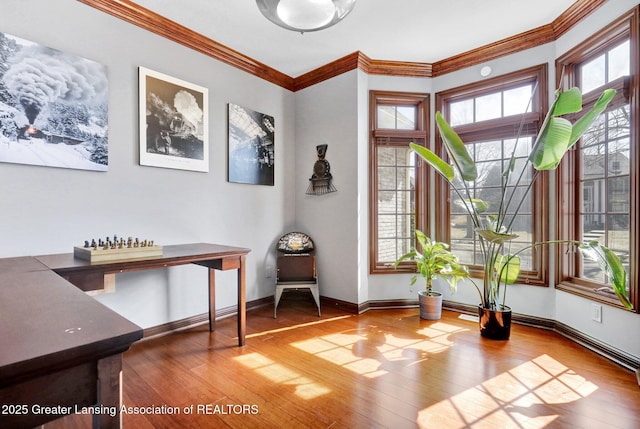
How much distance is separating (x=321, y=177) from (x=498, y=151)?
1.97 m

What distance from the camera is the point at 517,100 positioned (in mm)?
3211

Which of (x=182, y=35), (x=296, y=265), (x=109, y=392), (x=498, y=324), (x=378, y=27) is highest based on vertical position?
(x=378, y=27)

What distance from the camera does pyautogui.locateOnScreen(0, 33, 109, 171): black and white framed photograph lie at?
79.5 inches

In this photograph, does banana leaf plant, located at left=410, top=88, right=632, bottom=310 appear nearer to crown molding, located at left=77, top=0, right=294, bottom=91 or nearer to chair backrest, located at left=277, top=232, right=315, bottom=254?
chair backrest, located at left=277, top=232, right=315, bottom=254

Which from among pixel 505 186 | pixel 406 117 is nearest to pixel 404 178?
pixel 406 117

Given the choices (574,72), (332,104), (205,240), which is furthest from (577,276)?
(205,240)

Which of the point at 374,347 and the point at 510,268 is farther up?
the point at 510,268

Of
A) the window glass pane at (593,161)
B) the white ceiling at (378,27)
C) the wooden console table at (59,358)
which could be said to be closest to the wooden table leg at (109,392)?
the wooden console table at (59,358)

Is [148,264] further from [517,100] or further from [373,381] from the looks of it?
[517,100]

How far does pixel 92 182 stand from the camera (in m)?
2.37

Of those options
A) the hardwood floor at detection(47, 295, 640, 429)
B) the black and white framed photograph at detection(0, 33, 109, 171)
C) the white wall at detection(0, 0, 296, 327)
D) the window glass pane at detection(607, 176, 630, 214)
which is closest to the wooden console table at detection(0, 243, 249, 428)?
the hardwood floor at detection(47, 295, 640, 429)

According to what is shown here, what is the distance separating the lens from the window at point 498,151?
9.98 ft

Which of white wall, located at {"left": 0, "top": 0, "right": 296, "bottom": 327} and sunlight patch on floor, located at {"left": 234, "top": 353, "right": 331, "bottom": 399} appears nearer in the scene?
sunlight patch on floor, located at {"left": 234, "top": 353, "right": 331, "bottom": 399}

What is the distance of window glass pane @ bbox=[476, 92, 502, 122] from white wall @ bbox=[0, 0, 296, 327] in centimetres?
243
